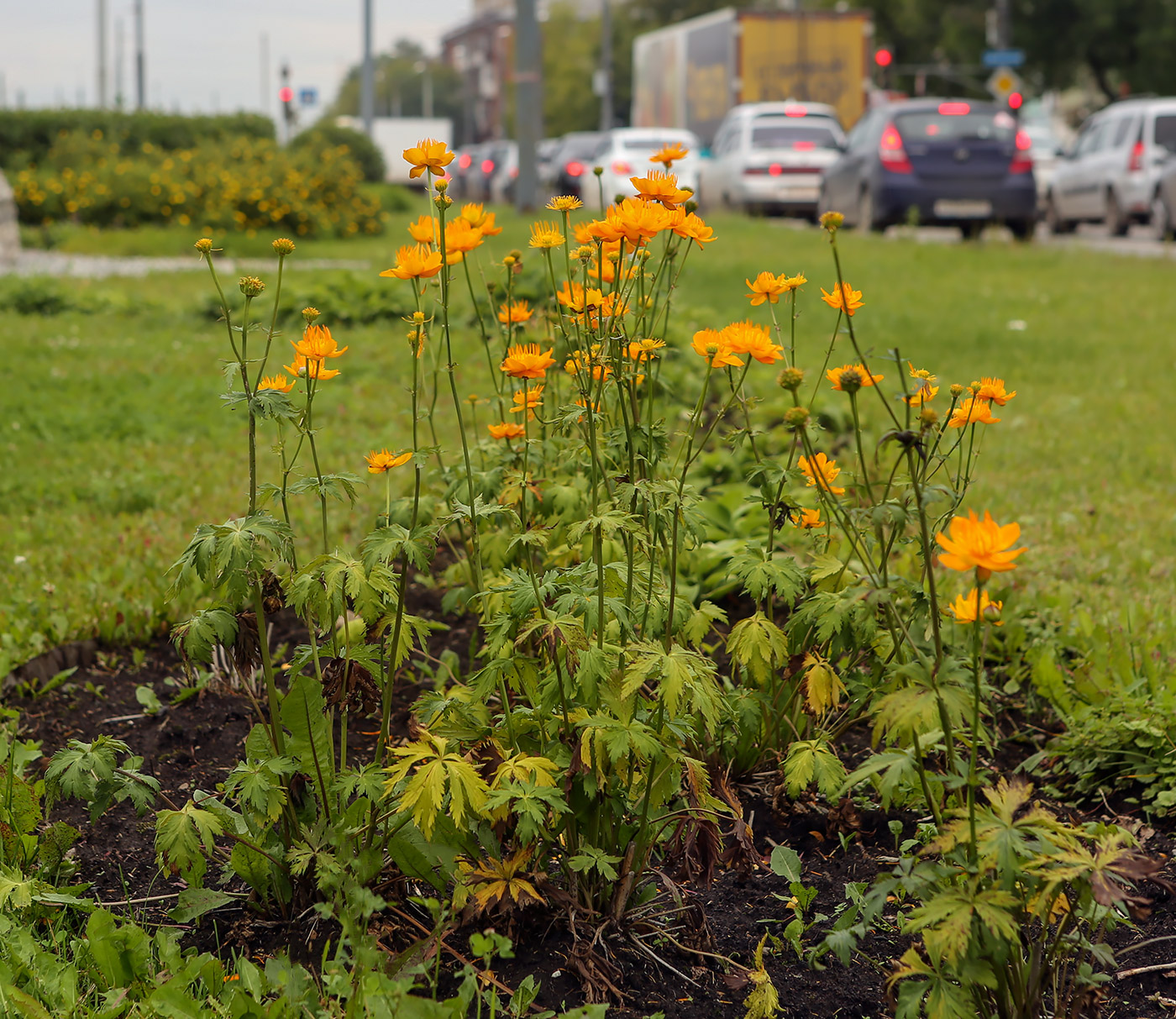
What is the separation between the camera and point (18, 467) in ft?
16.3

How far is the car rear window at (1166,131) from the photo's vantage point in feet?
53.6

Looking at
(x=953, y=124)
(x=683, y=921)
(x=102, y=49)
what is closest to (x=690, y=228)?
(x=683, y=921)

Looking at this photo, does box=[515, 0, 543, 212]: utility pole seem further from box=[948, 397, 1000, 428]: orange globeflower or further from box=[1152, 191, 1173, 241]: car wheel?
box=[948, 397, 1000, 428]: orange globeflower

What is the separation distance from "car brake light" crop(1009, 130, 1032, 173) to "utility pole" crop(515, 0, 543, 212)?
6.88 metres

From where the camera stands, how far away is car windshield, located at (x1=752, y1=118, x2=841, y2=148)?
19.5 meters

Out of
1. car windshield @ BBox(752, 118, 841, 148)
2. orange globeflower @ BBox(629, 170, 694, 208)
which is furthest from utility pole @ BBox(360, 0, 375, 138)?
orange globeflower @ BBox(629, 170, 694, 208)

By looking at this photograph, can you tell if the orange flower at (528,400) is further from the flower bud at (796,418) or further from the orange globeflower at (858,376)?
the flower bud at (796,418)

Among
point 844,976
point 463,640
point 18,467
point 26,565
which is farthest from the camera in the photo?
point 18,467

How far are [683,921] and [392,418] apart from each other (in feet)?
13.3

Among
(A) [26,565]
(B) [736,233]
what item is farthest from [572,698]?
(B) [736,233]

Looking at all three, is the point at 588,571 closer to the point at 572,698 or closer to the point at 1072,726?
the point at 572,698

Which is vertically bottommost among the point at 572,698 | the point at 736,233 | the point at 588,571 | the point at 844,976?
the point at 844,976

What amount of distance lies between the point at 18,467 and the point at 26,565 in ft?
4.46

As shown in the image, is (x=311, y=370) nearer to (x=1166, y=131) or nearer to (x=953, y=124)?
(x=953, y=124)
